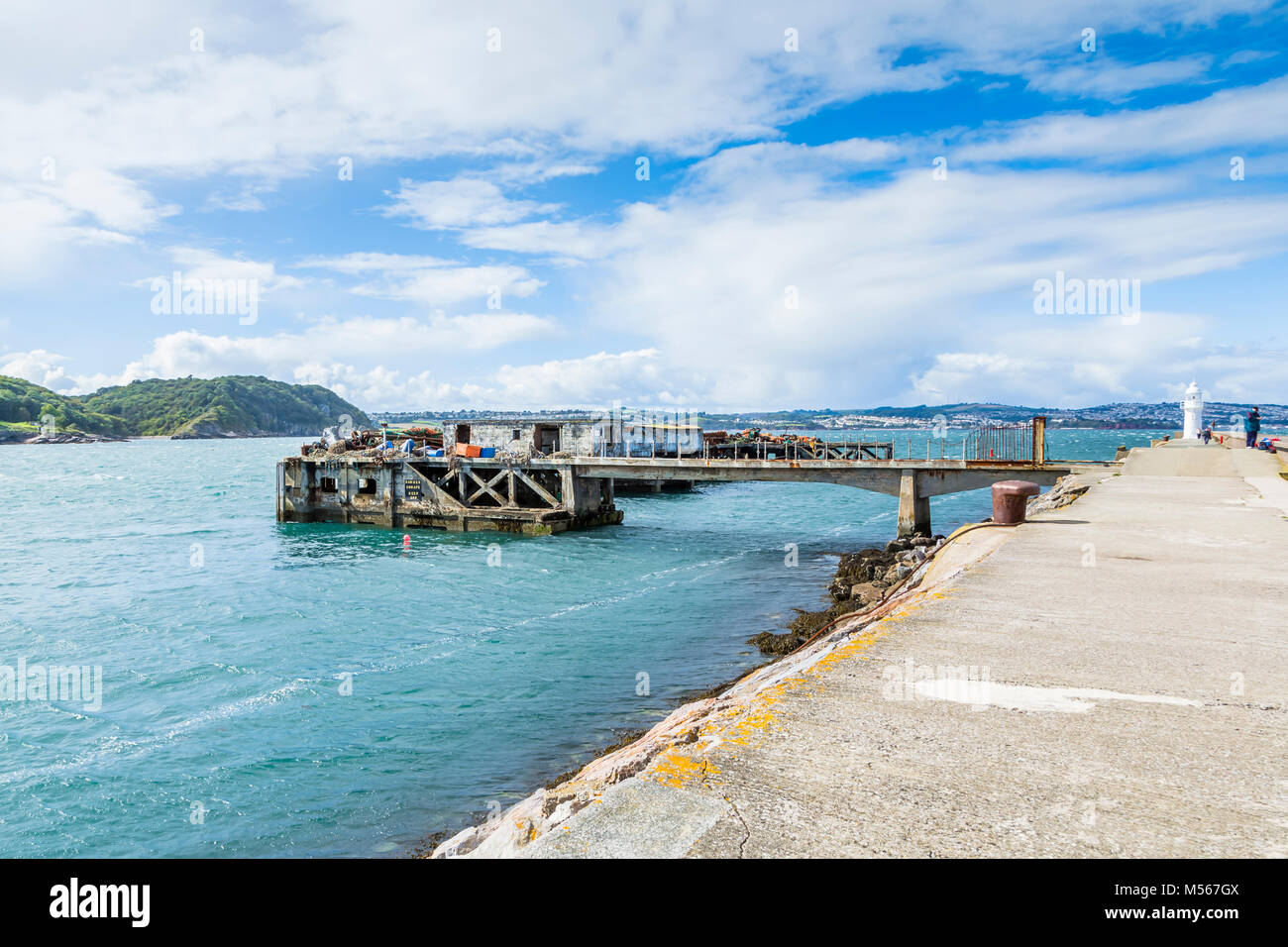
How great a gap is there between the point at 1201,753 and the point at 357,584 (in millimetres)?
31058

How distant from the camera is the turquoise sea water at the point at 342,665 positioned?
1273cm

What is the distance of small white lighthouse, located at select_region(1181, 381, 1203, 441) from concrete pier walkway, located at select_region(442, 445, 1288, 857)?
47292mm

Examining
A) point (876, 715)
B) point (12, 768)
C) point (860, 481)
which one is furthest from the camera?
Result: point (860, 481)

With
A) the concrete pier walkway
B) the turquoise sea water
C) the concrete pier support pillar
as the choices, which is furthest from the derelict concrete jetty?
the concrete pier walkway

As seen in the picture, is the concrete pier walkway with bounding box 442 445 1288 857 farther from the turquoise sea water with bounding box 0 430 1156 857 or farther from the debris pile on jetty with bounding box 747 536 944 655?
the debris pile on jetty with bounding box 747 536 944 655

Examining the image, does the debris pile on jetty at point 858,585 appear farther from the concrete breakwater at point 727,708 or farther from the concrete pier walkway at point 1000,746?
the concrete pier walkway at point 1000,746

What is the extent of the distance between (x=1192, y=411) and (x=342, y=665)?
51.6 meters

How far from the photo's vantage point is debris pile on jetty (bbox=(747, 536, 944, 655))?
68.8 ft

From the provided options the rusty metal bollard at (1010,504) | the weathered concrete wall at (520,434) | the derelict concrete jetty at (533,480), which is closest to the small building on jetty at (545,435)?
the weathered concrete wall at (520,434)

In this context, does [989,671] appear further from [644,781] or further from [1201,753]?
[644,781]

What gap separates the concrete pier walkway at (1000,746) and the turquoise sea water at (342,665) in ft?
27.4
